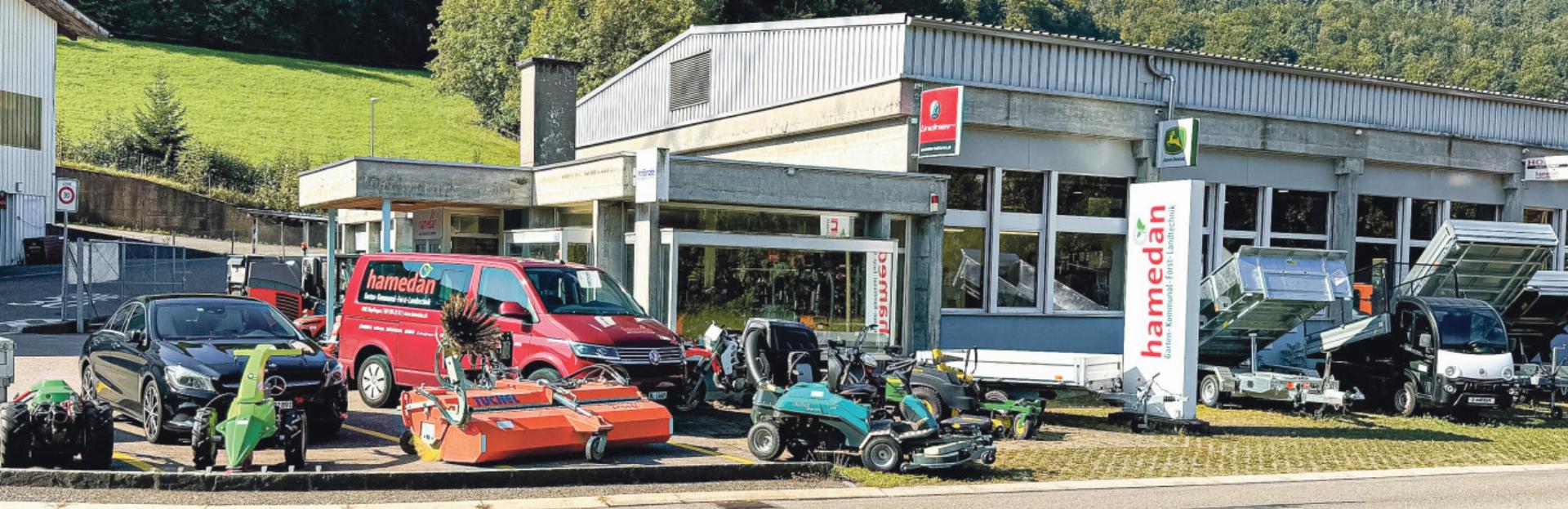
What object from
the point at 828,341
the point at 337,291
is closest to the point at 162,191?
the point at 337,291

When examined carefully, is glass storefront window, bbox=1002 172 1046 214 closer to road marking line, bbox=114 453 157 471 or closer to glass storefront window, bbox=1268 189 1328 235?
glass storefront window, bbox=1268 189 1328 235

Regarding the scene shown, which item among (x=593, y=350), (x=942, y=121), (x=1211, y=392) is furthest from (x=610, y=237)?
(x=1211, y=392)

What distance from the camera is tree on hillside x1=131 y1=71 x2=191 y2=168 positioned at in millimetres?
53406

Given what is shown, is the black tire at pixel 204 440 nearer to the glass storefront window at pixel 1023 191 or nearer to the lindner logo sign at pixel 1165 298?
the lindner logo sign at pixel 1165 298

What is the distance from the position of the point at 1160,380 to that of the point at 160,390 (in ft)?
38.7

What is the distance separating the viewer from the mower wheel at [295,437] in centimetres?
1039

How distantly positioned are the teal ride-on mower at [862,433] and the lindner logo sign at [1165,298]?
521 cm

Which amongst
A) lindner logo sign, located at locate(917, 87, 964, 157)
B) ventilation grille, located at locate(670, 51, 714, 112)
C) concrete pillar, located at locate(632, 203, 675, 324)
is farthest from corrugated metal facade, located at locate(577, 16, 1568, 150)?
concrete pillar, located at locate(632, 203, 675, 324)

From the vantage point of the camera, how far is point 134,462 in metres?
11.0

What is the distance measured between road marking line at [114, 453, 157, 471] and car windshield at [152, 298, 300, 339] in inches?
68.6

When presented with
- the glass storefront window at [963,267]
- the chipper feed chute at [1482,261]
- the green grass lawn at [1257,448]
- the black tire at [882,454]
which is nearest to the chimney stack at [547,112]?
the glass storefront window at [963,267]

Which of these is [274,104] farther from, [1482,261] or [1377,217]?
[1482,261]

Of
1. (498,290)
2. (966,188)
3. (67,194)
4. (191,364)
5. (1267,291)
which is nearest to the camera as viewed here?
(191,364)

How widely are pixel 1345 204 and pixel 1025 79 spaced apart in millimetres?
8941
